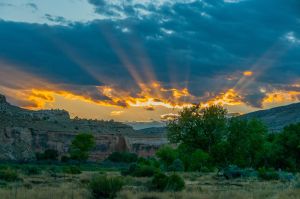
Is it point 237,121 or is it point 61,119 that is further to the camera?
point 61,119

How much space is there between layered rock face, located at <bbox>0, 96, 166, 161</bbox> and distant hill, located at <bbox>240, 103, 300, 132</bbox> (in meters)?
30.6

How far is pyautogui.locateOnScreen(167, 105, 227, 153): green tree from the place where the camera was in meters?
58.8

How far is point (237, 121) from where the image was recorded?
59.6 m

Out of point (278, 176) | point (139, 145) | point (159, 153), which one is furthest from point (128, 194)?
point (139, 145)

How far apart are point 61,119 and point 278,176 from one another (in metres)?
112

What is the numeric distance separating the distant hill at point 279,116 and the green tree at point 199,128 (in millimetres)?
65477

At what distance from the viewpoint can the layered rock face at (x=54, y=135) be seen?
369ft

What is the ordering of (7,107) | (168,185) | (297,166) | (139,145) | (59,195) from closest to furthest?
(59,195) → (168,185) → (297,166) → (7,107) → (139,145)

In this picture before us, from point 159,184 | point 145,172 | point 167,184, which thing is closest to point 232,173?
point 145,172

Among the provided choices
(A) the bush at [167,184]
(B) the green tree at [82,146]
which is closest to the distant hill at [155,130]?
(B) the green tree at [82,146]

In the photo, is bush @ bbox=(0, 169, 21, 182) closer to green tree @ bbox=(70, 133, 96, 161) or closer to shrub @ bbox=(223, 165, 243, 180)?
shrub @ bbox=(223, 165, 243, 180)

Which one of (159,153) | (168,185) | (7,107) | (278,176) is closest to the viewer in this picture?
(168,185)

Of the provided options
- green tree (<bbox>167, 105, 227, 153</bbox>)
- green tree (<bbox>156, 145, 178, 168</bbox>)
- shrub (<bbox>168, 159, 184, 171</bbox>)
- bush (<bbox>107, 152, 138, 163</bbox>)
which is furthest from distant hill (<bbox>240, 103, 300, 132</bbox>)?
shrub (<bbox>168, 159, 184, 171</bbox>)

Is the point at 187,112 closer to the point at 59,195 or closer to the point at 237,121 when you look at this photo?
the point at 237,121
